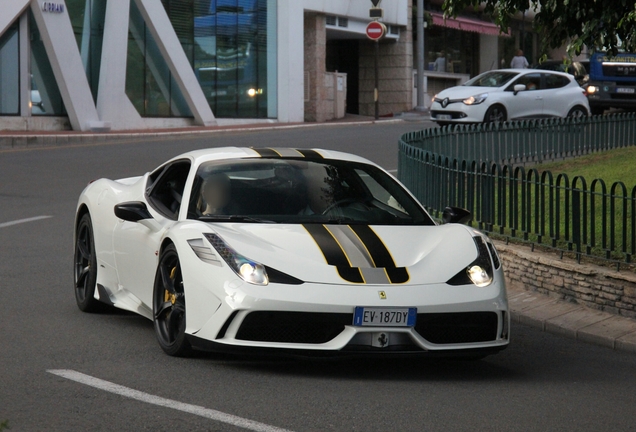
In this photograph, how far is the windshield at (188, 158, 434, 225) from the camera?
7688 millimetres

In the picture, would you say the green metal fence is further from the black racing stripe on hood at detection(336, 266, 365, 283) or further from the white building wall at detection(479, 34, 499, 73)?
the white building wall at detection(479, 34, 499, 73)

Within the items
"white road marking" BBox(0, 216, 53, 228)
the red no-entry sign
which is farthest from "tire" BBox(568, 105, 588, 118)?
"white road marking" BBox(0, 216, 53, 228)

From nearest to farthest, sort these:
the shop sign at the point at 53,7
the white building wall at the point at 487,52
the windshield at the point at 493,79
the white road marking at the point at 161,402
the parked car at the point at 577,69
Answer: the white road marking at the point at 161,402, the windshield at the point at 493,79, the shop sign at the point at 53,7, the parked car at the point at 577,69, the white building wall at the point at 487,52

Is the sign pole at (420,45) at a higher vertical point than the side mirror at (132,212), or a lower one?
higher

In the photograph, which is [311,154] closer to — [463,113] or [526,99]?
[463,113]

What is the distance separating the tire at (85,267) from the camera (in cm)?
893

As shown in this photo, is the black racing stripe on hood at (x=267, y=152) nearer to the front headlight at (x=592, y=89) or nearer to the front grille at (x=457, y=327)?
the front grille at (x=457, y=327)

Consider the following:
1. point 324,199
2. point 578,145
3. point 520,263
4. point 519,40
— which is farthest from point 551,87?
point 519,40

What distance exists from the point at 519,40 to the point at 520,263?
177 ft

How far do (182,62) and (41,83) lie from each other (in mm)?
4772

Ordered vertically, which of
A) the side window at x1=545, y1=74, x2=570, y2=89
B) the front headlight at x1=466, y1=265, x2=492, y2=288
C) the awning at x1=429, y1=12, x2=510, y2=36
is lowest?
the front headlight at x1=466, y1=265, x2=492, y2=288

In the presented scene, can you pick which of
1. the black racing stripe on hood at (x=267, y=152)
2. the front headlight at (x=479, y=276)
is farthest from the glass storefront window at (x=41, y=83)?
the front headlight at (x=479, y=276)

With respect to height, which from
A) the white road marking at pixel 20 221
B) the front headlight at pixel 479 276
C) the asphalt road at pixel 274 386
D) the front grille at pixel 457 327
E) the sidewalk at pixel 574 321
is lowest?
the sidewalk at pixel 574 321

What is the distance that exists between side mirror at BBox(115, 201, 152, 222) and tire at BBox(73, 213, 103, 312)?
3.47ft
